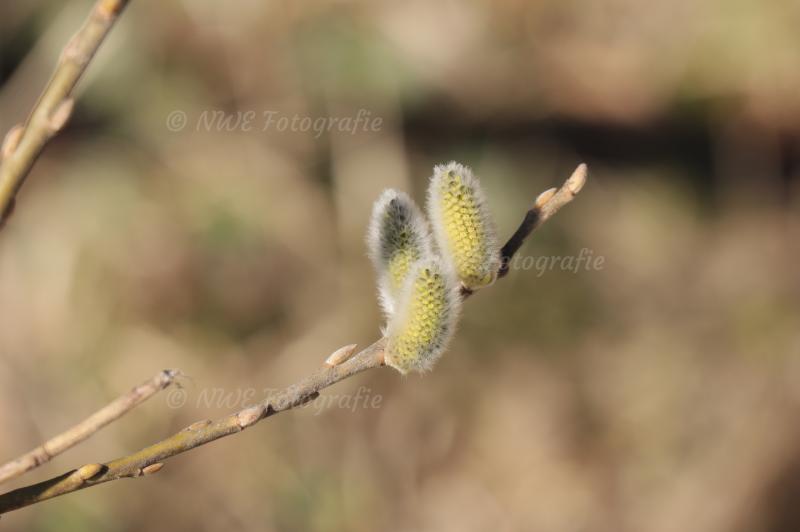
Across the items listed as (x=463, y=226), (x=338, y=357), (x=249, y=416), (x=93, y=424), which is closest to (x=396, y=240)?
(x=463, y=226)

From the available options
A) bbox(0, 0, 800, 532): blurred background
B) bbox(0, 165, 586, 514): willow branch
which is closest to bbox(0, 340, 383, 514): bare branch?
bbox(0, 165, 586, 514): willow branch

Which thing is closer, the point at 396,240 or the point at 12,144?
the point at 12,144

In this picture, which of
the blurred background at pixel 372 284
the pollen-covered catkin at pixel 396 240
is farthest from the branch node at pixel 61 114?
the blurred background at pixel 372 284

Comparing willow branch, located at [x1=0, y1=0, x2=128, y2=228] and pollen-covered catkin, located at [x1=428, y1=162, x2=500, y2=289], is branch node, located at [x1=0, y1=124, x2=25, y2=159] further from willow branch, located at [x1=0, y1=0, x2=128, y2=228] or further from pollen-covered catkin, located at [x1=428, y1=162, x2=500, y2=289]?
pollen-covered catkin, located at [x1=428, y1=162, x2=500, y2=289]

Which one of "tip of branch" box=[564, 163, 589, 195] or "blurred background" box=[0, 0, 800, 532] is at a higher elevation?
"tip of branch" box=[564, 163, 589, 195]

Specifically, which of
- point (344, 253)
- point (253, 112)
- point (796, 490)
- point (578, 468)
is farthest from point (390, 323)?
point (796, 490)

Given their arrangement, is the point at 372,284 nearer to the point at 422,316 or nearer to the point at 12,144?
the point at 422,316

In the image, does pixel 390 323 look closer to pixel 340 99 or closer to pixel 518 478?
pixel 340 99

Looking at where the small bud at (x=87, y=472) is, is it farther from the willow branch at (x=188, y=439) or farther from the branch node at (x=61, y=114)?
the branch node at (x=61, y=114)
